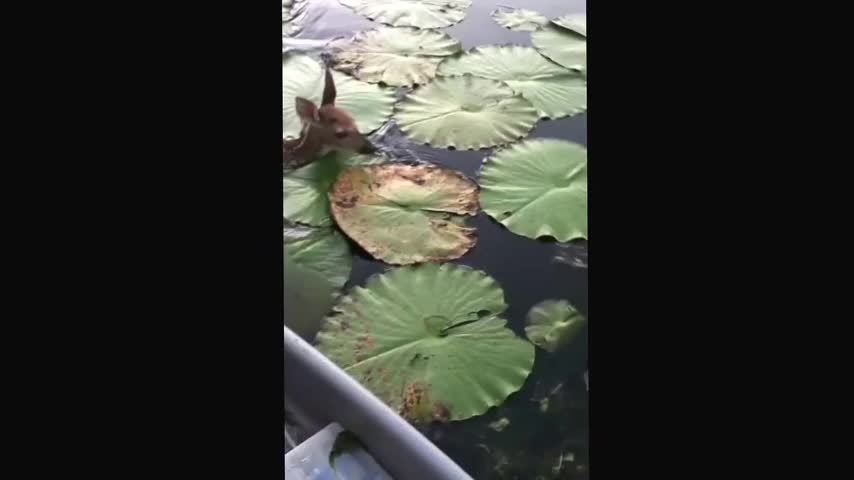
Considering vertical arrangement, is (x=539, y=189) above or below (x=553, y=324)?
above

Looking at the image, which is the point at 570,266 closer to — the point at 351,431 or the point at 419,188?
the point at 419,188

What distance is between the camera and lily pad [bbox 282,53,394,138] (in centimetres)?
171

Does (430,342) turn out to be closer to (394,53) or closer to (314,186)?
(314,186)

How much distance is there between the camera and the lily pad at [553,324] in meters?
1.40

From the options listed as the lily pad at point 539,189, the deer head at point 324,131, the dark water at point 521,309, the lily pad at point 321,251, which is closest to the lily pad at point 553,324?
the dark water at point 521,309

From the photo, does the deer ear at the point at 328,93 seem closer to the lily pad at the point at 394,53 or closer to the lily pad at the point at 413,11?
the lily pad at the point at 394,53

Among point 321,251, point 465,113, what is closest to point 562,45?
point 465,113

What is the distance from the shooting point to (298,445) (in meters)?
1.24

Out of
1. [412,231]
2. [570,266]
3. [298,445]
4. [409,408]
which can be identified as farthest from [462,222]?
[298,445]

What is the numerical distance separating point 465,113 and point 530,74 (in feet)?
0.76

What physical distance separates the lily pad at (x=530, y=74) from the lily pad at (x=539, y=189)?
13 cm

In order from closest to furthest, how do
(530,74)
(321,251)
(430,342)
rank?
(430,342) → (321,251) → (530,74)

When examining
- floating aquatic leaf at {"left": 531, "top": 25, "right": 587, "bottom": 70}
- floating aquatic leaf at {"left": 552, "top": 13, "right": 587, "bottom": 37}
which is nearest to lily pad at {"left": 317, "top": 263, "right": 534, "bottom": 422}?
floating aquatic leaf at {"left": 531, "top": 25, "right": 587, "bottom": 70}

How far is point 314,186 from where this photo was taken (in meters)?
1.60
